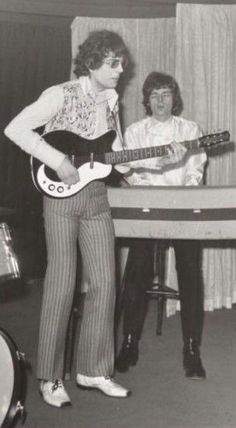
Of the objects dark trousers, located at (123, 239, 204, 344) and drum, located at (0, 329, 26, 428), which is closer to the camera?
drum, located at (0, 329, 26, 428)

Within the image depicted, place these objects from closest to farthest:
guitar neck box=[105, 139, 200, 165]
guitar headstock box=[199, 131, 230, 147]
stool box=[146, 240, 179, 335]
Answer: guitar neck box=[105, 139, 200, 165] < guitar headstock box=[199, 131, 230, 147] < stool box=[146, 240, 179, 335]

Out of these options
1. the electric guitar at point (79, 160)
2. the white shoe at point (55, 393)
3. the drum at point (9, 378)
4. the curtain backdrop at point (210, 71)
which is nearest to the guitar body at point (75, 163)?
the electric guitar at point (79, 160)

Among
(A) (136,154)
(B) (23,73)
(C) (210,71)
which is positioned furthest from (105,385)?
(B) (23,73)

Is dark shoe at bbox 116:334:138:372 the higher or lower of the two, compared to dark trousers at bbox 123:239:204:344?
lower

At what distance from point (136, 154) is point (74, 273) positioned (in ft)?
1.96

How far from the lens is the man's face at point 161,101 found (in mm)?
3371

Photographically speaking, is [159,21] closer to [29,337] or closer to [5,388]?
[29,337]

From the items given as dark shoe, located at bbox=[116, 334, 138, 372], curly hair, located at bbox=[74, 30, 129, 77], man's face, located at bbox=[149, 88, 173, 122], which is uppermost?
Answer: curly hair, located at bbox=[74, 30, 129, 77]

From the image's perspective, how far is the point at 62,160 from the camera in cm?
247

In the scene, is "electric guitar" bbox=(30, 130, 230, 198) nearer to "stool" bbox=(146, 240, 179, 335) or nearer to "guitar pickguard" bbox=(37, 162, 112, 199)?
"guitar pickguard" bbox=(37, 162, 112, 199)

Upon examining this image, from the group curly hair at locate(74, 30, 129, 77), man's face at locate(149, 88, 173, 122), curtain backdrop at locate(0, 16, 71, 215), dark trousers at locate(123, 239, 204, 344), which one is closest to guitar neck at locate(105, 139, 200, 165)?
curly hair at locate(74, 30, 129, 77)

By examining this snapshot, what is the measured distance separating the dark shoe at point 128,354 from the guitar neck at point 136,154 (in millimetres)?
986

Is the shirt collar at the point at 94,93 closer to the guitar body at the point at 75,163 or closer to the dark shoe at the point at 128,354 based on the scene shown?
the guitar body at the point at 75,163

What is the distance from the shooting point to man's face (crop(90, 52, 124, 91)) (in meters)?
2.54
